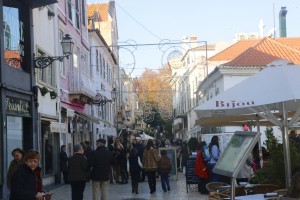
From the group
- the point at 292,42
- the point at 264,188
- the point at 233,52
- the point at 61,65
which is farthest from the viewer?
the point at 292,42

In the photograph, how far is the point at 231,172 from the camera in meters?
6.36

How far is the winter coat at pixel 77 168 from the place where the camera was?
40.9ft

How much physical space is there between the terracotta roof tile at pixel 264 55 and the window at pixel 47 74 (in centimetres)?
1244

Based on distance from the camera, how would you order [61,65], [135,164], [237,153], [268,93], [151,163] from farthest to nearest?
1. [61,65]
2. [135,164]
3. [151,163]
4. [268,93]
5. [237,153]

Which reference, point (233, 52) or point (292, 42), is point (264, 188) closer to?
point (233, 52)

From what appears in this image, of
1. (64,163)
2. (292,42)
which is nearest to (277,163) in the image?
(64,163)

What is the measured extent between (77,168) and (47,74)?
29.0ft

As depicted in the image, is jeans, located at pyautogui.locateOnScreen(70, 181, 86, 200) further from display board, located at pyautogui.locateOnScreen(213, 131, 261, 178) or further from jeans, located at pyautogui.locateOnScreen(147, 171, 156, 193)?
display board, located at pyautogui.locateOnScreen(213, 131, 261, 178)

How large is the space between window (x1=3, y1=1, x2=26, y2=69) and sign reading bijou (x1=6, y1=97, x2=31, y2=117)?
1.09 meters

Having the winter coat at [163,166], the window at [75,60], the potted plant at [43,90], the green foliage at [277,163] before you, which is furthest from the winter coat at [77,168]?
the window at [75,60]

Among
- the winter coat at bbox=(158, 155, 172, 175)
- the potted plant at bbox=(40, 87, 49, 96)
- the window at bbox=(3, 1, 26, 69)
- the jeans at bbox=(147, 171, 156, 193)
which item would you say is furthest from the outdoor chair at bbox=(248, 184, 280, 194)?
the potted plant at bbox=(40, 87, 49, 96)

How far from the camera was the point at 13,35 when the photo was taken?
16.0m

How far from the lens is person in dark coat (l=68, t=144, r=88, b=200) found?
12477 mm

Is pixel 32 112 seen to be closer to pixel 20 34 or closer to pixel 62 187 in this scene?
pixel 20 34
